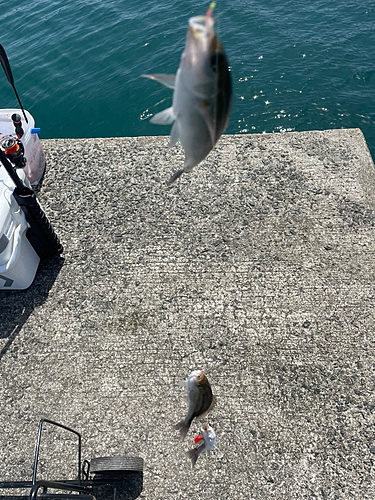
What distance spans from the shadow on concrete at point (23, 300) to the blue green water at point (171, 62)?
6.59 metres

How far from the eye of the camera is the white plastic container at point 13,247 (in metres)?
4.98

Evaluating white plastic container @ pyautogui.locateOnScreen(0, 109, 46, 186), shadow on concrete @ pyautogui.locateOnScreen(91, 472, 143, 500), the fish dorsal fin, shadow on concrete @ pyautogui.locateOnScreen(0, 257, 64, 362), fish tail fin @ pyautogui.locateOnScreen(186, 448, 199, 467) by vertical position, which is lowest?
shadow on concrete @ pyautogui.locateOnScreen(91, 472, 143, 500)

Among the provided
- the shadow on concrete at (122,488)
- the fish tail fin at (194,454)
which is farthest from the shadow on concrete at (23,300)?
the fish tail fin at (194,454)

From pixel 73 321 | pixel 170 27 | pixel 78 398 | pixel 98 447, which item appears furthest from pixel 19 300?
pixel 170 27

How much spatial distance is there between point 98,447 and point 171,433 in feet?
3.02

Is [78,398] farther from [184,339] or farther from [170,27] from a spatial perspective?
[170,27]

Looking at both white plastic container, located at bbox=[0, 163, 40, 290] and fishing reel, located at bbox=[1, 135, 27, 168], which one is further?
fishing reel, located at bbox=[1, 135, 27, 168]

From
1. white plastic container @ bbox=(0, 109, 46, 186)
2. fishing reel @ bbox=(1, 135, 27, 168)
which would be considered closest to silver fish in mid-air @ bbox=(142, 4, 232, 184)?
fishing reel @ bbox=(1, 135, 27, 168)

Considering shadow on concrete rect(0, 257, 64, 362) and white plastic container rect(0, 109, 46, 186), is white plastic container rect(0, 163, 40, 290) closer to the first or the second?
shadow on concrete rect(0, 257, 64, 362)

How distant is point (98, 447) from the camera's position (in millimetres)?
4258

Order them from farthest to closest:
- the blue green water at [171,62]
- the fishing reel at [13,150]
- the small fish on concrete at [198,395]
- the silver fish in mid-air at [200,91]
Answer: the blue green water at [171,62], the fishing reel at [13,150], the small fish on concrete at [198,395], the silver fish in mid-air at [200,91]

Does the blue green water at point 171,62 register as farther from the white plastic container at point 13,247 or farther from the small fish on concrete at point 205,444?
the small fish on concrete at point 205,444

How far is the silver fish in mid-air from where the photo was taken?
1359 mm

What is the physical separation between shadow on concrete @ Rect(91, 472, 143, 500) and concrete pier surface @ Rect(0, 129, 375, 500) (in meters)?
0.11
